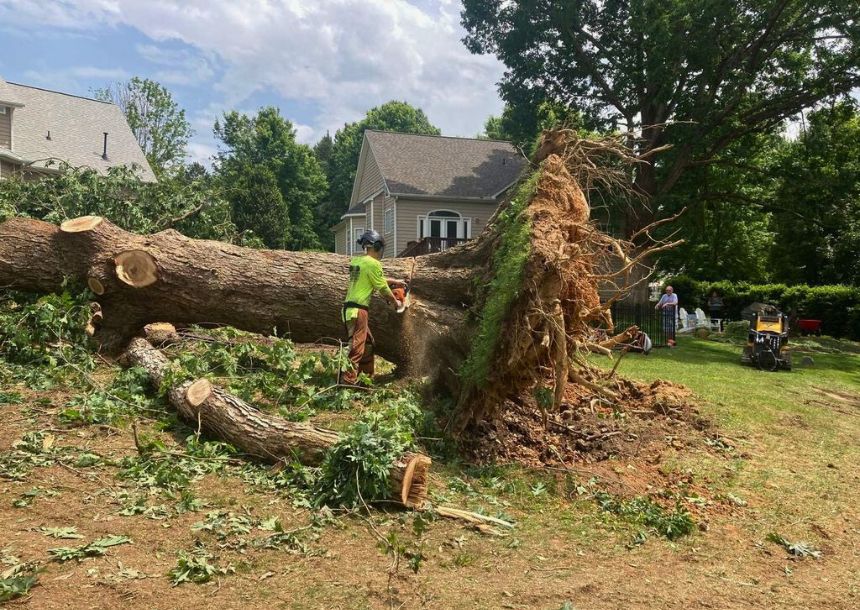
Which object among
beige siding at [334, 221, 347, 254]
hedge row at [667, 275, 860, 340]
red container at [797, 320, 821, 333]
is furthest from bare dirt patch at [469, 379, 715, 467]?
beige siding at [334, 221, 347, 254]

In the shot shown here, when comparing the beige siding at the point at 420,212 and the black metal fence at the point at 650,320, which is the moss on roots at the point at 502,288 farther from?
the beige siding at the point at 420,212

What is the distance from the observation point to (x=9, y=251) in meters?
7.49

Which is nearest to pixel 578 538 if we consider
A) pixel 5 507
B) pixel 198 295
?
pixel 5 507

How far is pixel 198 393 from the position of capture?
5668 millimetres

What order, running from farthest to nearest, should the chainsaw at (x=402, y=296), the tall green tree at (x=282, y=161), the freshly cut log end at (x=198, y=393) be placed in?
the tall green tree at (x=282, y=161)
the chainsaw at (x=402, y=296)
the freshly cut log end at (x=198, y=393)

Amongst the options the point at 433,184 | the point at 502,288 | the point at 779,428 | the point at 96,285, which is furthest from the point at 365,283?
the point at 433,184

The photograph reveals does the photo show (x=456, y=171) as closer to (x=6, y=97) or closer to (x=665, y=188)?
(x=665, y=188)

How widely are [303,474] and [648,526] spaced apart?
255 centimetres

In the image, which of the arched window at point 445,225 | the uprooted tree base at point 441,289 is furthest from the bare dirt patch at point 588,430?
the arched window at point 445,225

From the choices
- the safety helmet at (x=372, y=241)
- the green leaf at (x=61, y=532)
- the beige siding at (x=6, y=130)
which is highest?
the beige siding at (x=6, y=130)

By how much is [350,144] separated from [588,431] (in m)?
53.8

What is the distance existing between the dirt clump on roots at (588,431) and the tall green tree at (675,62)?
9.14 m

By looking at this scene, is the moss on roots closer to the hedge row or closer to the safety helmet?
the safety helmet

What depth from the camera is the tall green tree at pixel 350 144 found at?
5416 centimetres
